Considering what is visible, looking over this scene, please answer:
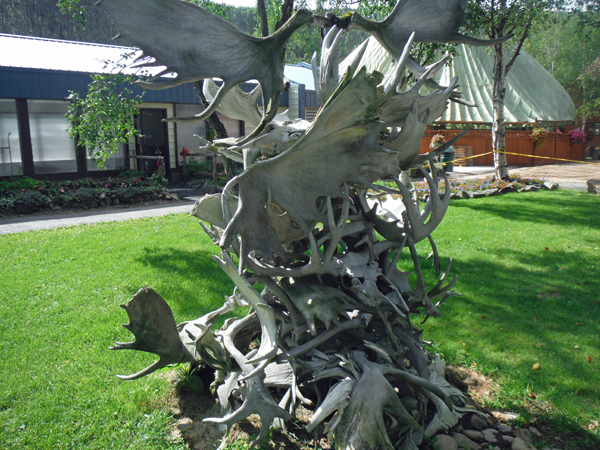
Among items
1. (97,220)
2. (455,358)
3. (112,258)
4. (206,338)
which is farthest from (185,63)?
(97,220)

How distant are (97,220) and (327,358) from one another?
30.8ft

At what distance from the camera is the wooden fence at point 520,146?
75.3ft

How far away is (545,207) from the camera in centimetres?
1170

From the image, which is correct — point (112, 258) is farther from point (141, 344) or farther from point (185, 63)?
point (185, 63)

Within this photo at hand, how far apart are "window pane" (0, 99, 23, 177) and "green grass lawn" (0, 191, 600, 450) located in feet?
20.7

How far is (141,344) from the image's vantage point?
323 centimetres

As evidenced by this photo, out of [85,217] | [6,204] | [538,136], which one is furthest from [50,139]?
[538,136]

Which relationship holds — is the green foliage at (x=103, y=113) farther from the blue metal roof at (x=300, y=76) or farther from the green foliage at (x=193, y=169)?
the blue metal roof at (x=300, y=76)

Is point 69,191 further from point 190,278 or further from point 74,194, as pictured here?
point 190,278

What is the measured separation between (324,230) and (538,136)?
894 inches

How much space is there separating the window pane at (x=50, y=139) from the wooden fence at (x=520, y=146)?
16.3 m

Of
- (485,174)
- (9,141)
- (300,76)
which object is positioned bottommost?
(485,174)

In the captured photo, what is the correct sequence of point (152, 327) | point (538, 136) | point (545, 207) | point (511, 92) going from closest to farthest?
point (152, 327) → point (545, 207) → point (538, 136) → point (511, 92)

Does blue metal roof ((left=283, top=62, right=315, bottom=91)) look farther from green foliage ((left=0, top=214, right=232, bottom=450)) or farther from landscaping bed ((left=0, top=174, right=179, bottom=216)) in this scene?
green foliage ((left=0, top=214, right=232, bottom=450))
